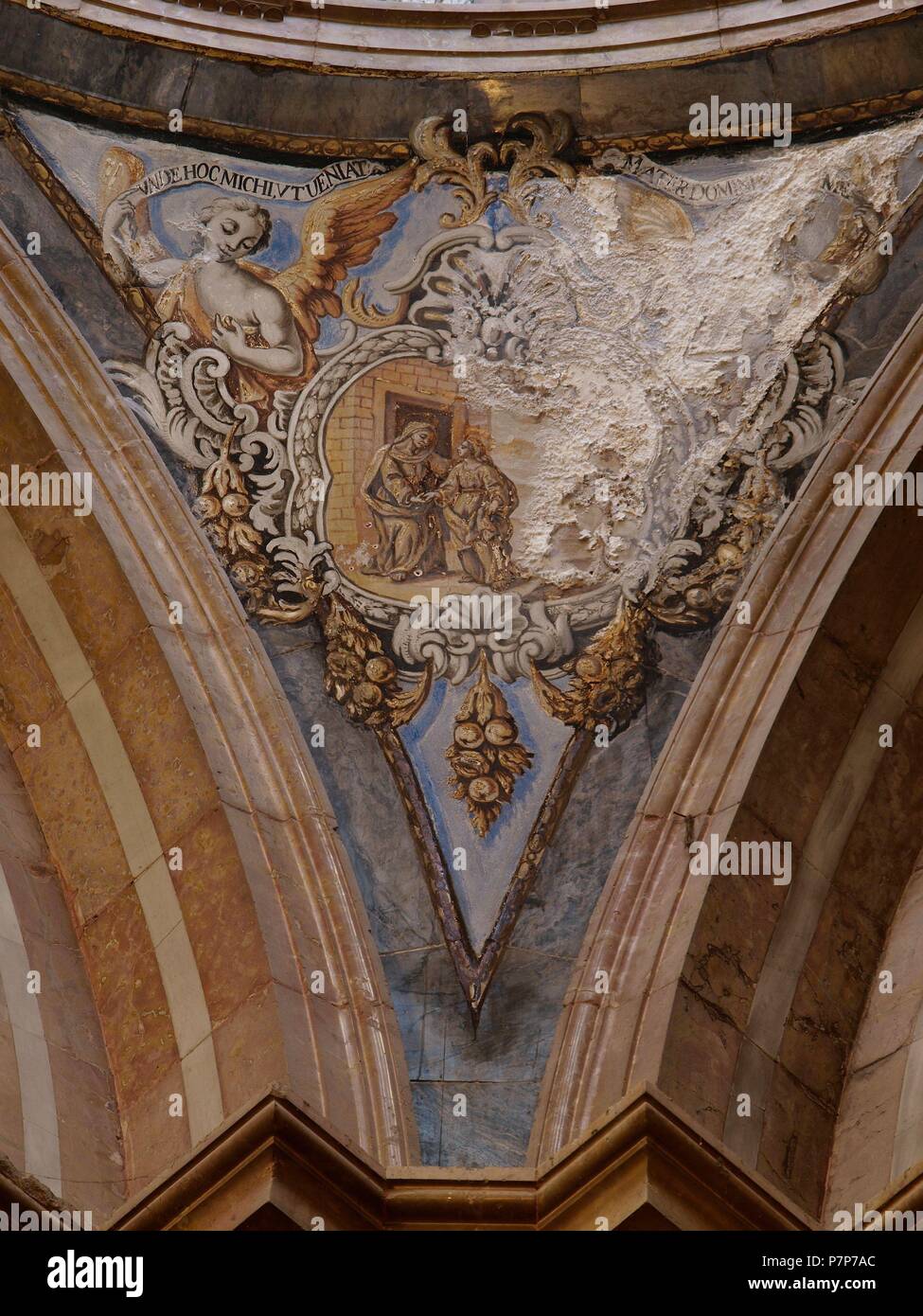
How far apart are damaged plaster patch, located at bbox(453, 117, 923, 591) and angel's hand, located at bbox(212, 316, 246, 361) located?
2.63 feet

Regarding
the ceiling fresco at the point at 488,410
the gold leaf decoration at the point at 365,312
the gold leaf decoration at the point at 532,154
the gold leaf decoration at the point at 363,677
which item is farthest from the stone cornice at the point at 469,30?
the gold leaf decoration at the point at 363,677

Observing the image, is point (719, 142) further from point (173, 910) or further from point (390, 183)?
point (173, 910)

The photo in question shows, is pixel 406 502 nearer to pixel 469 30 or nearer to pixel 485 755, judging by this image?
pixel 485 755

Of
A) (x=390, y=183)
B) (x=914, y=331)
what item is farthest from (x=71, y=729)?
(x=914, y=331)

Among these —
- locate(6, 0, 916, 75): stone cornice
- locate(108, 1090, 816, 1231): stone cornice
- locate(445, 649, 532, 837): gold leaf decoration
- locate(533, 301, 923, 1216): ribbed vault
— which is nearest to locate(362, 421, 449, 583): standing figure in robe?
locate(445, 649, 532, 837): gold leaf decoration

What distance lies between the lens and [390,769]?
8.07 m

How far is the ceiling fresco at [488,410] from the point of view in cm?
811

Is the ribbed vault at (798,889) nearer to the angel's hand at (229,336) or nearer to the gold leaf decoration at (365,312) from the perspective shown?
the gold leaf decoration at (365,312)

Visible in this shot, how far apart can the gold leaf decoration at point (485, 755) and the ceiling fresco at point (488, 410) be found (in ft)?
0.03

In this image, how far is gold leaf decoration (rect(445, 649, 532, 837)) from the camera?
316 inches

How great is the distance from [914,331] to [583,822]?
2070 millimetres

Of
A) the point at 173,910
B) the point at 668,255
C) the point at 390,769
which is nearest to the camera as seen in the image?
the point at 173,910

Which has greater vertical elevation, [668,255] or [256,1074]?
[668,255]

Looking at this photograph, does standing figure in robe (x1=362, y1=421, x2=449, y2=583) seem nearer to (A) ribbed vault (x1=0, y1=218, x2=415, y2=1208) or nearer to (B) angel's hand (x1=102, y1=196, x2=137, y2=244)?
(A) ribbed vault (x1=0, y1=218, x2=415, y2=1208)
